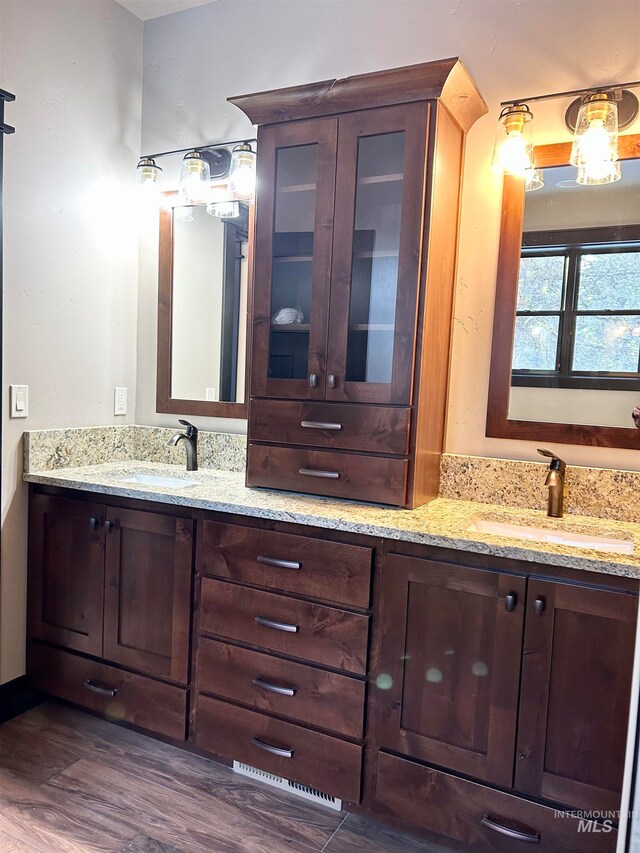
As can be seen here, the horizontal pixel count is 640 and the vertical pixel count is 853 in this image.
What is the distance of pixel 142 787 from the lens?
6.29 feet

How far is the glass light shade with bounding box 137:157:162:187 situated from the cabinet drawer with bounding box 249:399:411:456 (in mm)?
1173

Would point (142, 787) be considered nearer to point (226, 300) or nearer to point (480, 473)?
point (480, 473)

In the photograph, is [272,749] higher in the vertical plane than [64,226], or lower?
lower

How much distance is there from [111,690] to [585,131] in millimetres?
2423

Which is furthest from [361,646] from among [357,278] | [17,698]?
[17,698]

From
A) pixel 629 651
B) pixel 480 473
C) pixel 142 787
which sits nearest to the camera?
pixel 629 651

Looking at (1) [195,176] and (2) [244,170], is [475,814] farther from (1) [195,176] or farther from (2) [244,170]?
(1) [195,176]

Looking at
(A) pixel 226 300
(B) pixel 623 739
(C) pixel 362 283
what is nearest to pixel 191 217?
(A) pixel 226 300

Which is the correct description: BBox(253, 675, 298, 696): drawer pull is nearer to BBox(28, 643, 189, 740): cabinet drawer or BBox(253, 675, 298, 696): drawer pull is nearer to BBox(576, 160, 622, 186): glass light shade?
BBox(28, 643, 189, 740): cabinet drawer

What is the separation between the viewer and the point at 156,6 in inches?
101

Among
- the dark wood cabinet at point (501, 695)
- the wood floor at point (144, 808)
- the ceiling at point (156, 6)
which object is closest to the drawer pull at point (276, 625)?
the dark wood cabinet at point (501, 695)

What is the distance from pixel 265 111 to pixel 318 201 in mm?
374

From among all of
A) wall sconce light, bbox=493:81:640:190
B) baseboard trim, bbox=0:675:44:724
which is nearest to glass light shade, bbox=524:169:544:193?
wall sconce light, bbox=493:81:640:190

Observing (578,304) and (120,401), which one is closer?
(578,304)
